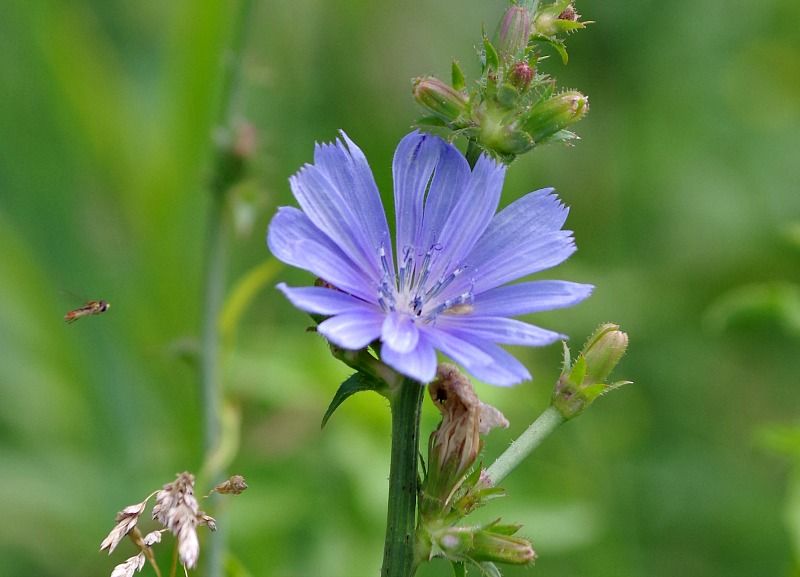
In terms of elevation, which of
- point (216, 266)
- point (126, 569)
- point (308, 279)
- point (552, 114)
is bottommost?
point (126, 569)

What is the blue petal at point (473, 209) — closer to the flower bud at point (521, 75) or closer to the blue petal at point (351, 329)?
the flower bud at point (521, 75)

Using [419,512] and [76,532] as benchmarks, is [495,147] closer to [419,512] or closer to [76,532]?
[419,512]

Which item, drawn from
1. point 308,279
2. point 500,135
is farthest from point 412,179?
point 308,279

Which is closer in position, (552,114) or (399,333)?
(399,333)

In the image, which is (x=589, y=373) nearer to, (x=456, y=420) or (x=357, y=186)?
(x=456, y=420)

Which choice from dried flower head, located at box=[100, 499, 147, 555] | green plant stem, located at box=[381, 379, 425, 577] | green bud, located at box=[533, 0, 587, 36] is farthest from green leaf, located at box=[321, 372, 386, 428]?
green bud, located at box=[533, 0, 587, 36]

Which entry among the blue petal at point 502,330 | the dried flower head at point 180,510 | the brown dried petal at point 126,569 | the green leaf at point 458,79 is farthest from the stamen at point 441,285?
the brown dried petal at point 126,569
